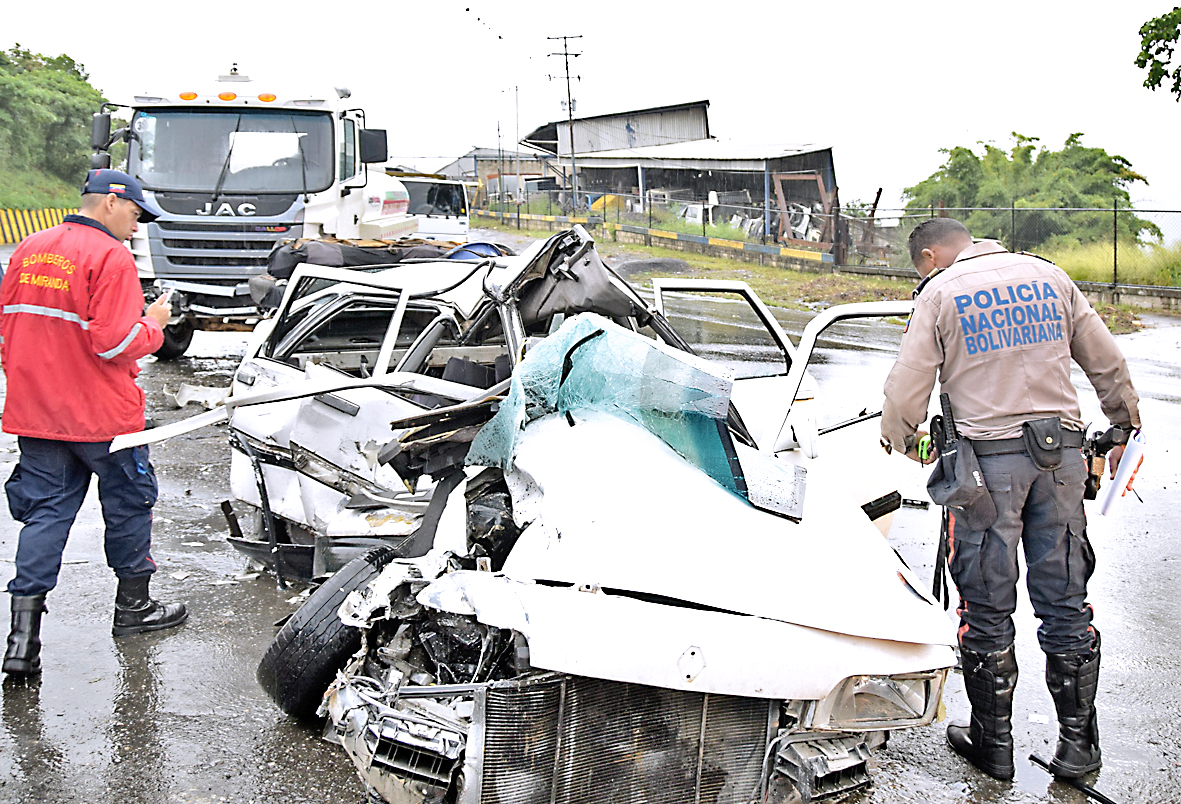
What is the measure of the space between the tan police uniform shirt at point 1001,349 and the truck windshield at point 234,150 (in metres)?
8.88

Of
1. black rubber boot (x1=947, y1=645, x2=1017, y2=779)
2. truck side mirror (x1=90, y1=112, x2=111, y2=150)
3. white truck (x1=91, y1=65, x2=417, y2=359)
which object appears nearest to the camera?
black rubber boot (x1=947, y1=645, x2=1017, y2=779)

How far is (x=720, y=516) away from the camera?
304cm

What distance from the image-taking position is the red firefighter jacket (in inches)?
167

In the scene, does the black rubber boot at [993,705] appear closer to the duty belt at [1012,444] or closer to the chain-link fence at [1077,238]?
the duty belt at [1012,444]

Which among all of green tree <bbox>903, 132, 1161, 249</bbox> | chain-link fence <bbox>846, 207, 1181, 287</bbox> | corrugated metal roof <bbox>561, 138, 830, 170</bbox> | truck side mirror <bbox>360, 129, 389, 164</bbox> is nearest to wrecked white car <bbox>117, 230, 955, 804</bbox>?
truck side mirror <bbox>360, 129, 389, 164</bbox>

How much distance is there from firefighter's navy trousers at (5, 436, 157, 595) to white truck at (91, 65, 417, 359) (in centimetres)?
659

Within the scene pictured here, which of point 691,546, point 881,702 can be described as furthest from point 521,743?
point 881,702

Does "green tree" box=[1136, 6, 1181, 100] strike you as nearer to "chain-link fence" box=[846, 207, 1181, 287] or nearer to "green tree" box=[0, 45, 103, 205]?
"chain-link fence" box=[846, 207, 1181, 287]

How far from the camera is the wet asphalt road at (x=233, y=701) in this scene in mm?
3473

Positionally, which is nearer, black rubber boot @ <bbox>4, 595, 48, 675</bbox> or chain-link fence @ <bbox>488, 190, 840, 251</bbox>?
black rubber boot @ <bbox>4, 595, 48, 675</bbox>

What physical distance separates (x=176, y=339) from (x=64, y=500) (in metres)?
7.73

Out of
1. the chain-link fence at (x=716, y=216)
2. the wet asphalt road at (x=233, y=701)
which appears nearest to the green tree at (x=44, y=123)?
the chain-link fence at (x=716, y=216)

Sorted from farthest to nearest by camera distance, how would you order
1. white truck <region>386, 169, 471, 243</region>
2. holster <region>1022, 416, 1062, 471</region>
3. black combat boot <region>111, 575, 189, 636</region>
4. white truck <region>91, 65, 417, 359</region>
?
white truck <region>386, 169, 471, 243</region> < white truck <region>91, 65, 417, 359</region> < black combat boot <region>111, 575, 189, 636</region> < holster <region>1022, 416, 1062, 471</region>

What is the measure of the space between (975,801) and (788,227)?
2528 cm
